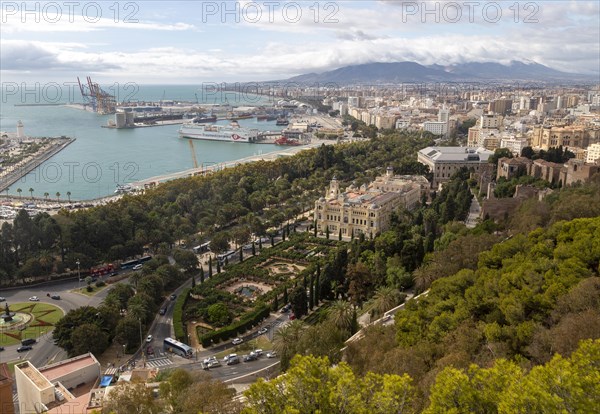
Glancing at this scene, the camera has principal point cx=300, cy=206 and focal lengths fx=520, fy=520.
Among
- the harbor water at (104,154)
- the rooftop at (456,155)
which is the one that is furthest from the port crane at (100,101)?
the rooftop at (456,155)

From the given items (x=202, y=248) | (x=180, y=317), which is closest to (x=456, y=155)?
(x=202, y=248)

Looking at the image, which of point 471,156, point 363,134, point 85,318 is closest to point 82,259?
point 85,318

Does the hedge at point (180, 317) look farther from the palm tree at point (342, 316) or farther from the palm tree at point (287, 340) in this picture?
the palm tree at point (342, 316)

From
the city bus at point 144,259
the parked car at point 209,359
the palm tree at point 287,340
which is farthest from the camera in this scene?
the city bus at point 144,259

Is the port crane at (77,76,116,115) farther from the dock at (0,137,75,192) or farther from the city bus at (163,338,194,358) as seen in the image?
the city bus at (163,338,194,358)

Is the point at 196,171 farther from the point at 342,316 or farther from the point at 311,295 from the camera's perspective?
the point at 342,316

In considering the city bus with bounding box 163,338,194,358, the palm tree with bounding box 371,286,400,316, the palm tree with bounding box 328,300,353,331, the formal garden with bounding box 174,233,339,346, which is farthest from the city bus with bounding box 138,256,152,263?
the palm tree with bounding box 371,286,400,316

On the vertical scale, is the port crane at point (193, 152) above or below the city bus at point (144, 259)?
above
